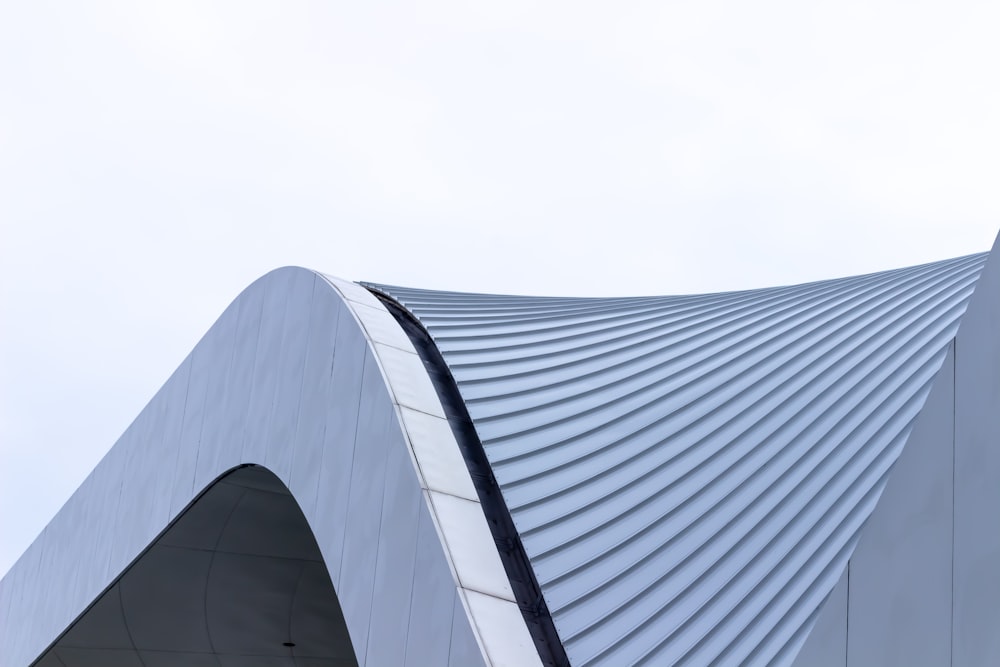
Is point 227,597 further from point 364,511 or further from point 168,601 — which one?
point 364,511

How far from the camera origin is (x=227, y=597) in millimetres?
17531

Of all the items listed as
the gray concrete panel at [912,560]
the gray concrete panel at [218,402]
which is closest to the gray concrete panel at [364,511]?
the gray concrete panel at [218,402]

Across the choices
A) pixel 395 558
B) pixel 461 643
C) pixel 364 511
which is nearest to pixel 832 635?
pixel 461 643

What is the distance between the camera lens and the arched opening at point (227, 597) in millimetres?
15344

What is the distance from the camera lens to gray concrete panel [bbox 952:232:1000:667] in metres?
3.79

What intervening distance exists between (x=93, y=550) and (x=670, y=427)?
1268 cm

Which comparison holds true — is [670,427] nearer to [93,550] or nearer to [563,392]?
[563,392]

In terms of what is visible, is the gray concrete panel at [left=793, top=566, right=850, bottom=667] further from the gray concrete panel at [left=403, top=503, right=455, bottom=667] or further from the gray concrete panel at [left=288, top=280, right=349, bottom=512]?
the gray concrete panel at [left=288, top=280, right=349, bottom=512]

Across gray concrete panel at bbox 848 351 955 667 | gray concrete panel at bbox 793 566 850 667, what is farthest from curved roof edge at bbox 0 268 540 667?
gray concrete panel at bbox 848 351 955 667

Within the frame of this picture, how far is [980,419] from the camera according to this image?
4.05 meters

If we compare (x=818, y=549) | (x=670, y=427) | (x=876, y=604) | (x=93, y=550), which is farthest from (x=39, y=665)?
(x=876, y=604)

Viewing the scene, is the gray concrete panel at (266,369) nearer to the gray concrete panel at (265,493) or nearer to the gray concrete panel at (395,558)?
Result: the gray concrete panel at (265,493)

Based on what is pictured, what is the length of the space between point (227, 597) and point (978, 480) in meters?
15.3

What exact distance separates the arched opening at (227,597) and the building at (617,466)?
0.34 ft
